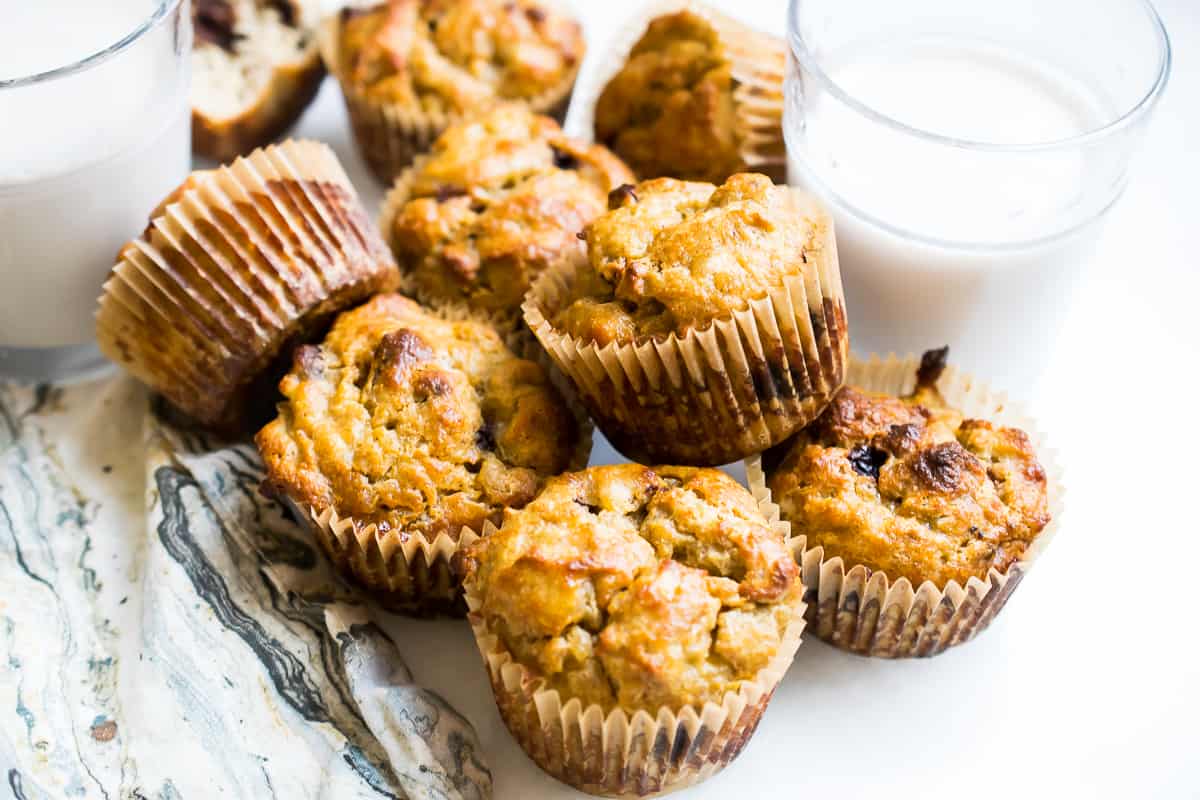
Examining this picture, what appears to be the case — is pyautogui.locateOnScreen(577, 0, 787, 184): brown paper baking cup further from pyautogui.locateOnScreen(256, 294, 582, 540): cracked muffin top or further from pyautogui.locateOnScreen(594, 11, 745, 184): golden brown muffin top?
pyautogui.locateOnScreen(256, 294, 582, 540): cracked muffin top

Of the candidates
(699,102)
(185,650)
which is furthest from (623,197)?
(185,650)

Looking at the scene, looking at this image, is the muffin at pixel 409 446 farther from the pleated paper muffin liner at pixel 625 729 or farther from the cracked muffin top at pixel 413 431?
the pleated paper muffin liner at pixel 625 729

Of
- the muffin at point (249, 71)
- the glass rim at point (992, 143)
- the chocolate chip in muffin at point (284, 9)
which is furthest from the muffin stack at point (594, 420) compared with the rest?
the chocolate chip in muffin at point (284, 9)

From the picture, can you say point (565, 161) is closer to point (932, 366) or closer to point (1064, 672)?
point (932, 366)

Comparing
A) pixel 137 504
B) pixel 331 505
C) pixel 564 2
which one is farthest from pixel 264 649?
pixel 564 2

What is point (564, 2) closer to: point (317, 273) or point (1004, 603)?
point (317, 273)

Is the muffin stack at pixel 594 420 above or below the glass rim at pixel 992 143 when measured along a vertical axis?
below
